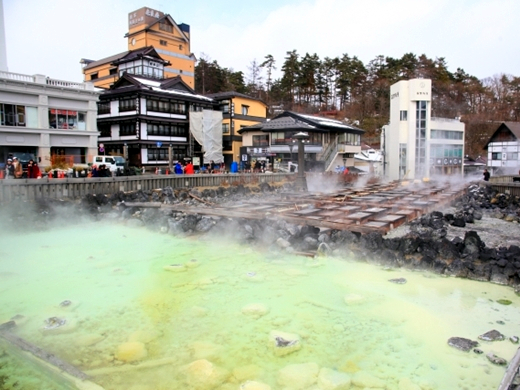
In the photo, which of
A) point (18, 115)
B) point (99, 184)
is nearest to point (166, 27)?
point (18, 115)

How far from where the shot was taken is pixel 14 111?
26344 mm

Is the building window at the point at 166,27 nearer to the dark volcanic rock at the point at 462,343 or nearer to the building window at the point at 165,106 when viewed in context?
the building window at the point at 165,106

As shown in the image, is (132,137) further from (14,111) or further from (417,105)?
(417,105)

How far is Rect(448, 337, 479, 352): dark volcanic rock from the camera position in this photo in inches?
181

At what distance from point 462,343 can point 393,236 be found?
5.49 meters

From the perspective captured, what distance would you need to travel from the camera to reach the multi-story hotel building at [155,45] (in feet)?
149

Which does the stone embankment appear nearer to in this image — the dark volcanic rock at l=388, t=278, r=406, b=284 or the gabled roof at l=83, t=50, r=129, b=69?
the dark volcanic rock at l=388, t=278, r=406, b=284

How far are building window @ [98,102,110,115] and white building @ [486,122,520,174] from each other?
121ft

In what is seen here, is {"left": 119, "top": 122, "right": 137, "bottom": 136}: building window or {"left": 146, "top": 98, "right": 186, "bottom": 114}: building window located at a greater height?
{"left": 146, "top": 98, "right": 186, "bottom": 114}: building window

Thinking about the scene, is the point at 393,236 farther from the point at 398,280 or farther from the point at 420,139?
the point at 420,139

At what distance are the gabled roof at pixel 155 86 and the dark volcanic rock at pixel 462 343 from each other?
3027 centimetres

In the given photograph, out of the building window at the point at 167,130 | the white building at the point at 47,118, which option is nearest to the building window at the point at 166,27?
the building window at the point at 167,130

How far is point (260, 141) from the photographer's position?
3659cm

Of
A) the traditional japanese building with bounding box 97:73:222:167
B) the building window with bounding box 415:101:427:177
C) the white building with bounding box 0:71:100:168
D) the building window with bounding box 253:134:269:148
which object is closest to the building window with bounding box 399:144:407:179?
the building window with bounding box 415:101:427:177
